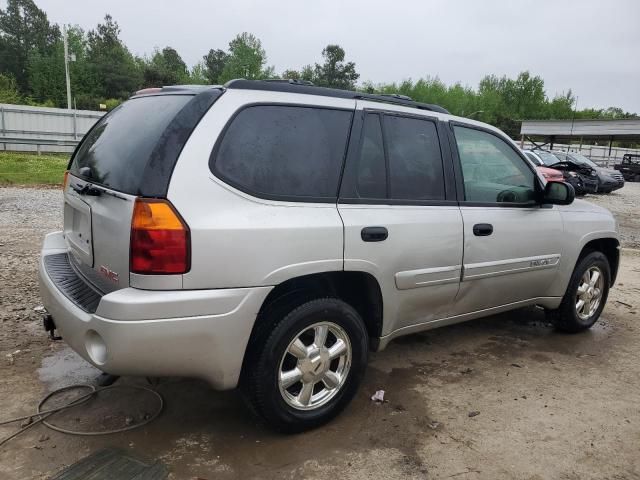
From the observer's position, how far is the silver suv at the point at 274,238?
241 cm

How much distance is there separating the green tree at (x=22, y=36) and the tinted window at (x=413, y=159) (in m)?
68.1

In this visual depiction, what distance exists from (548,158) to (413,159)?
17111 mm

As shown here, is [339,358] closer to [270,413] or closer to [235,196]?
[270,413]

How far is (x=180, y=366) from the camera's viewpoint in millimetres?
2484

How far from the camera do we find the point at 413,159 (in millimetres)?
3395

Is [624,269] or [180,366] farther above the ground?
[180,366]

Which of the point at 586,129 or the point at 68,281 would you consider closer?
the point at 68,281

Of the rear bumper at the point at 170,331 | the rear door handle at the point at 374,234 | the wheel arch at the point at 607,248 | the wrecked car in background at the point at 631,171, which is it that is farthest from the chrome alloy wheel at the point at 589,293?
the wrecked car in background at the point at 631,171

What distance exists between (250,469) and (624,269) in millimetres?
6677

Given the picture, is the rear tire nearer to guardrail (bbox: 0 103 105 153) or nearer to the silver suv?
the silver suv

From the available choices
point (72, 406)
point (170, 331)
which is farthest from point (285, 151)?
point (72, 406)

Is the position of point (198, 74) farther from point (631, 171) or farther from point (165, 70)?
point (631, 171)

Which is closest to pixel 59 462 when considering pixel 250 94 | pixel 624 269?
pixel 250 94

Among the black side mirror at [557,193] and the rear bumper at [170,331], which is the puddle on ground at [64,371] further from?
the black side mirror at [557,193]
